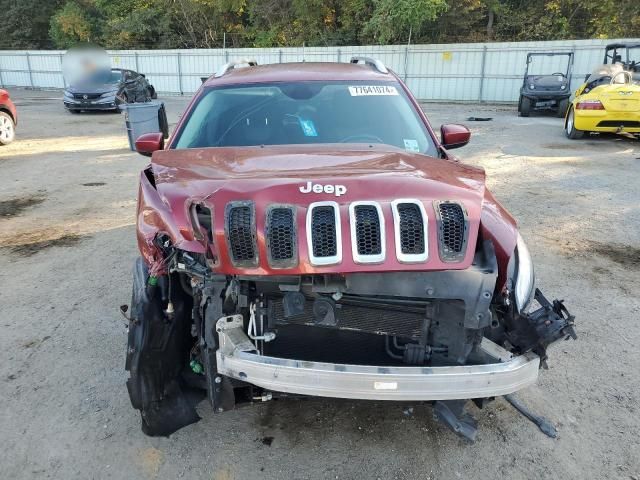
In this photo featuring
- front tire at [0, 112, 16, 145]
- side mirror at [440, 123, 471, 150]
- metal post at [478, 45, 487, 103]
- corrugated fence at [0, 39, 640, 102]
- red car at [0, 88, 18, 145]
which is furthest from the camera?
metal post at [478, 45, 487, 103]

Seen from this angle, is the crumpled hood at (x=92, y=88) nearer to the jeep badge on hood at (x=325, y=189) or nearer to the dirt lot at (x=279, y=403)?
the dirt lot at (x=279, y=403)

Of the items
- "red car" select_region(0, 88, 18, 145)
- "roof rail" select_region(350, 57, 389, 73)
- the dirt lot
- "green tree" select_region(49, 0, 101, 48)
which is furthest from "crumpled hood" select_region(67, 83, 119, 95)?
"green tree" select_region(49, 0, 101, 48)

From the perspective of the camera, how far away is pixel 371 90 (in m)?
3.83

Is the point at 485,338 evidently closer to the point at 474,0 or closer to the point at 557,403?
the point at 557,403

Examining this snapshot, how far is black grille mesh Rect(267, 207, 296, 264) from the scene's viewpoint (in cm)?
208

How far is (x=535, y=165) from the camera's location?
9.44 m

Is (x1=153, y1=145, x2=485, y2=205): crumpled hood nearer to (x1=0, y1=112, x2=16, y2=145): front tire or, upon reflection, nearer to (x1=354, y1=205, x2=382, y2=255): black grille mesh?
(x1=354, y1=205, x2=382, y2=255): black grille mesh

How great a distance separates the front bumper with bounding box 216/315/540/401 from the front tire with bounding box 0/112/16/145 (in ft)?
38.2

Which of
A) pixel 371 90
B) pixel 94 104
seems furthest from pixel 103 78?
pixel 371 90

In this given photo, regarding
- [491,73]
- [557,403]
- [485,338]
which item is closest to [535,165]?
[557,403]

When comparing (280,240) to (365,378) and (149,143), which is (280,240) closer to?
(365,378)

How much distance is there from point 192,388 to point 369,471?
98 centimetres

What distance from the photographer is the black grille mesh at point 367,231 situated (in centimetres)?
210

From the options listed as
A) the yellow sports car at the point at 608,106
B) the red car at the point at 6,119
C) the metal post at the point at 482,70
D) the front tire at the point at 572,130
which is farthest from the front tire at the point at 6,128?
the metal post at the point at 482,70
